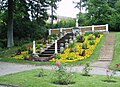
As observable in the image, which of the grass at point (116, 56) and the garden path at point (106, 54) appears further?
the garden path at point (106, 54)

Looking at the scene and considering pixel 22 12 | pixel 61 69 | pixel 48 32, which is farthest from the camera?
pixel 48 32

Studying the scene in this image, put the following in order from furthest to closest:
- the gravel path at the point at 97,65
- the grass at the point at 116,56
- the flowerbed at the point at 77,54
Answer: the flowerbed at the point at 77,54 → the grass at the point at 116,56 → the gravel path at the point at 97,65

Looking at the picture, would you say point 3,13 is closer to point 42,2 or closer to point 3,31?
point 3,31

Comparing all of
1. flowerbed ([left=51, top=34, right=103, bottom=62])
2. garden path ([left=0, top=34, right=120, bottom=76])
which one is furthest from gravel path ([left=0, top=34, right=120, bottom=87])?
flowerbed ([left=51, top=34, right=103, bottom=62])

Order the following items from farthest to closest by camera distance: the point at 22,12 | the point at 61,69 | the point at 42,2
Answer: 1. the point at 22,12
2. the point at 42,2
3. the point at 61,69

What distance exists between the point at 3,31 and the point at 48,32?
621cm

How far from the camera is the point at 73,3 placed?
58656 mm

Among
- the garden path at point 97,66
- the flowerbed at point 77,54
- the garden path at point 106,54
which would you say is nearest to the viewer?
the garden path at point 97,66

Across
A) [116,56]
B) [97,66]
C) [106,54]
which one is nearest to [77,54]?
[106,54]

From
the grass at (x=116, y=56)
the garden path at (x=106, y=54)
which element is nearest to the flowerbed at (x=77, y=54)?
the garden path at (x=106, y=54)

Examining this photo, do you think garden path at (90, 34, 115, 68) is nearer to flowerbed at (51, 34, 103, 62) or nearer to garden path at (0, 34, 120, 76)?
garden path at (0, 34, 120, 76)

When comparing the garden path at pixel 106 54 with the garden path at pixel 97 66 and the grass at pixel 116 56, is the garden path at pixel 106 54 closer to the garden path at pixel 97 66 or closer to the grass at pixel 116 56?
the garden path at pixel 97 66

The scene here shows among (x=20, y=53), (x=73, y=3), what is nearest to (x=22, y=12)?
(x=20, y=53)

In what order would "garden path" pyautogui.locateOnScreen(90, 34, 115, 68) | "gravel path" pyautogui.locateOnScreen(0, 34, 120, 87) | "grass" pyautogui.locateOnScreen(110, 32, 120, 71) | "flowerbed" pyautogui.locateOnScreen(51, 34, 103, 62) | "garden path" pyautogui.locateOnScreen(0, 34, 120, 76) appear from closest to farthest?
"garden path" pyautogui.locateOnScreen(0, 34, 120, 76) < "gravel path" pyautogui.locateOnScreen(0, 34, 120, 87) < "grass" pyautogui.locateOnScreen(110, 32, 120, 71) < "garden path" pyautogui.locateOnScreen(90, 34, 115, 68) < "flowerbed" pyautogui.locateOnScreen(51, 34, 103, 62)
